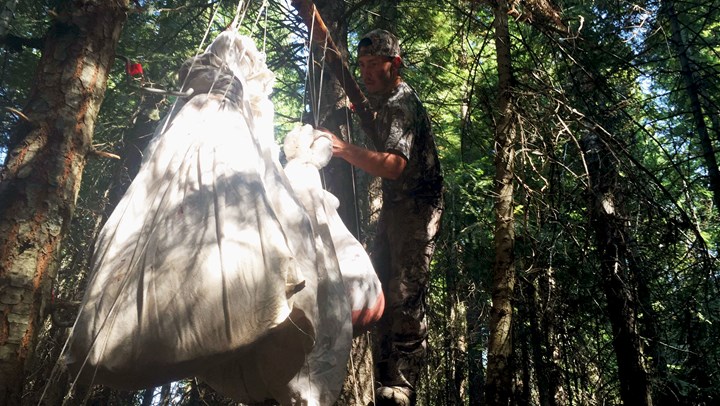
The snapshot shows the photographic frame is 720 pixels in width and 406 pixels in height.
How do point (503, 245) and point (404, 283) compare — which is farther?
point (404, 283)

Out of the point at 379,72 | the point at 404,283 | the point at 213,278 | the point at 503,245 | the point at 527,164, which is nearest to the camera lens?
the point at 213,278

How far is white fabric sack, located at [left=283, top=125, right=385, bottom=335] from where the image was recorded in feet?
7.90

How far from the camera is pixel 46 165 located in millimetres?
2750

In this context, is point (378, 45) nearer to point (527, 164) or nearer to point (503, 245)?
point (503, 245)

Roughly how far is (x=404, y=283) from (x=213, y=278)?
1.85 m

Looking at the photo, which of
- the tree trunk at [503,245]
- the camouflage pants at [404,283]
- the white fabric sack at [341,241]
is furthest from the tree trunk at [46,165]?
the tree trunk at [503,245]

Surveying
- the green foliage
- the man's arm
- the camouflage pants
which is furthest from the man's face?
the camouflage pants

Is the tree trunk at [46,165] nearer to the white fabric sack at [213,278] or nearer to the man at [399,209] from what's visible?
the white fabric sack at [213,278]

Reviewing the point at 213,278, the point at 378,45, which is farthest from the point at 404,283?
the point at 213,278

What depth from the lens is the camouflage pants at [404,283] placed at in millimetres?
3189

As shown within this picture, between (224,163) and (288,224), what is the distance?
0.31 m

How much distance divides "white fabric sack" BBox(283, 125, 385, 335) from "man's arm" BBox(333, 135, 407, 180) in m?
0.31

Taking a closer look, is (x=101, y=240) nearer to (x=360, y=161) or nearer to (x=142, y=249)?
(x=142, y=249)

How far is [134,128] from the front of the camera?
7906 mm
